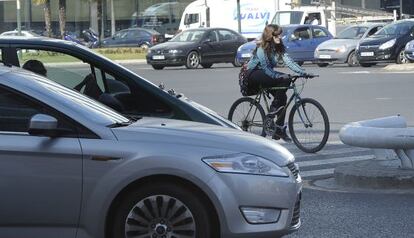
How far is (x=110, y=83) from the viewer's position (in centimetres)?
792

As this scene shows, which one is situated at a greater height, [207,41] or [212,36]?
[212,36]

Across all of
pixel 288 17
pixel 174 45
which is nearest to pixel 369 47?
pixel 174 45

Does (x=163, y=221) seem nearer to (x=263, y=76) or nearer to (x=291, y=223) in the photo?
(x=291, y=223)

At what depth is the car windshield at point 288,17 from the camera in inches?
1409

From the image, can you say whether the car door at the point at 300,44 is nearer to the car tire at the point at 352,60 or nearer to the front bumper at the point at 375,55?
the car tire at the point at 352,60

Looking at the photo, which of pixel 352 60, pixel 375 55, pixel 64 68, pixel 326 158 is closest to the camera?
pixel 64 68

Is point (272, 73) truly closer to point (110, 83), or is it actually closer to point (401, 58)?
point (110, 83)

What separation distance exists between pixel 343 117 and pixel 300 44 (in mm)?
15706

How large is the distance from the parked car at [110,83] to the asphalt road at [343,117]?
137 centimetres

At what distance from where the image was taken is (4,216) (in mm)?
4816

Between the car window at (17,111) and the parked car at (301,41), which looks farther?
the parked car at (301,41)

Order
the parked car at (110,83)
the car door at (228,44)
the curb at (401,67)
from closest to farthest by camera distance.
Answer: the parked car at (110,83) → the curb at (401,67) → the car door at (228,44)

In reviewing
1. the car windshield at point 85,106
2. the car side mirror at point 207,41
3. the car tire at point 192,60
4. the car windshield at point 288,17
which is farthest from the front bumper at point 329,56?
the car windshield at point 85,106

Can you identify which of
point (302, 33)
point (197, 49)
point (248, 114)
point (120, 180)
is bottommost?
point (248, 114)
